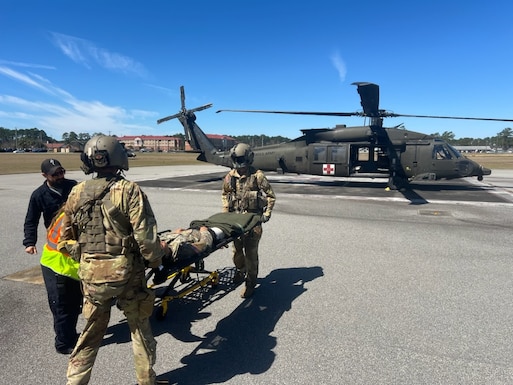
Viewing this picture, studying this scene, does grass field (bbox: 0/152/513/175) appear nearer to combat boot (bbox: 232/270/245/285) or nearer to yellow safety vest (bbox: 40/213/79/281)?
combat boot (bbox: 232/270/245/285)

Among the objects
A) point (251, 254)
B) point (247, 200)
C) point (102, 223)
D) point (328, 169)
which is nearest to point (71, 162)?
point (328, 169)

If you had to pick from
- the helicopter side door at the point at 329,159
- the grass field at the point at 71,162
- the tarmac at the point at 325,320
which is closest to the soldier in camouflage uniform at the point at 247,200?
the tarmac at the point at 325,320

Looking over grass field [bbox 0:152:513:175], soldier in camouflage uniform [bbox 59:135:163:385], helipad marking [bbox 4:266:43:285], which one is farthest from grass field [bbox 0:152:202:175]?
soldier in camouflage uniform [bbox 59:135:163:385]

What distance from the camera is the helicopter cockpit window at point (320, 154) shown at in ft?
54.6

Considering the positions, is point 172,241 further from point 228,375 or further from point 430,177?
point 430,177

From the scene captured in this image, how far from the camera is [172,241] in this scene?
371cm

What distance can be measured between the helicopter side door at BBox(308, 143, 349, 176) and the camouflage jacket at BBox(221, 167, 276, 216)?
12.1m

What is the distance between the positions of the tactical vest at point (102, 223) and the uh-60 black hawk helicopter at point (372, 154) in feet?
39.8

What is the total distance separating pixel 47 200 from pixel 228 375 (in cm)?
262

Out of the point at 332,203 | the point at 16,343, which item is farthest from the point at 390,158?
the point at 16,343

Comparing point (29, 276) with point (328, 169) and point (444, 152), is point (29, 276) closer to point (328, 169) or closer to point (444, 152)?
point (328, 169)

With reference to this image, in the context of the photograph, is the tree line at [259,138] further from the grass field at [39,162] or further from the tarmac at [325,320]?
the tarmac at [325,320]

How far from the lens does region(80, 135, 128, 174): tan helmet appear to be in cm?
256

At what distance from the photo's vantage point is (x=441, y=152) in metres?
15.1
